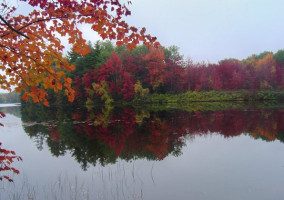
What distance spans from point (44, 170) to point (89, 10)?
7183 millimetres

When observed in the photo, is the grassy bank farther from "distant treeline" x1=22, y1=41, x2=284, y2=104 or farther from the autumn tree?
the autumn tree

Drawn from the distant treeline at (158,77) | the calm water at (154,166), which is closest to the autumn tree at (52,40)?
the calm water at (154,166)

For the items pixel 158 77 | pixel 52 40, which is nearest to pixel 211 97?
pixel 158 77

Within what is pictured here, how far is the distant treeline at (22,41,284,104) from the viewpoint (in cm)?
4719

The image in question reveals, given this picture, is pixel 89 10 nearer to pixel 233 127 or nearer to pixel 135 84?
pixel 233 127

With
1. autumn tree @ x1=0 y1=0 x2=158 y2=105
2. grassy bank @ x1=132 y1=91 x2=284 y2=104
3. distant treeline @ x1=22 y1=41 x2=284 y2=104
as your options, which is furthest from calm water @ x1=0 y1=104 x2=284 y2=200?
distant treeline @ x1=22 y1=41 x2=284 y2=104

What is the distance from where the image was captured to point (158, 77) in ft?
159

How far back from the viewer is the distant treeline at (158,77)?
47188mm

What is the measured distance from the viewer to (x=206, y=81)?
161ft

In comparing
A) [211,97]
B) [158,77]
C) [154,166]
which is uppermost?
[158,77]

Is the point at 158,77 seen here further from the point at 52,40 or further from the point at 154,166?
the point at 52,40

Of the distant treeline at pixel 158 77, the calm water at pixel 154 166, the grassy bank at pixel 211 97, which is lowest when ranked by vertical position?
the calm water at pixel 154 166

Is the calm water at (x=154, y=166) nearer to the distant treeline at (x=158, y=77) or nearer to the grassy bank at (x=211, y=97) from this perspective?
the grassy bank at (x=211, y=97)

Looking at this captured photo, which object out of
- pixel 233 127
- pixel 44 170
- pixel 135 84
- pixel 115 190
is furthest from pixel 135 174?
pixel 135 84
